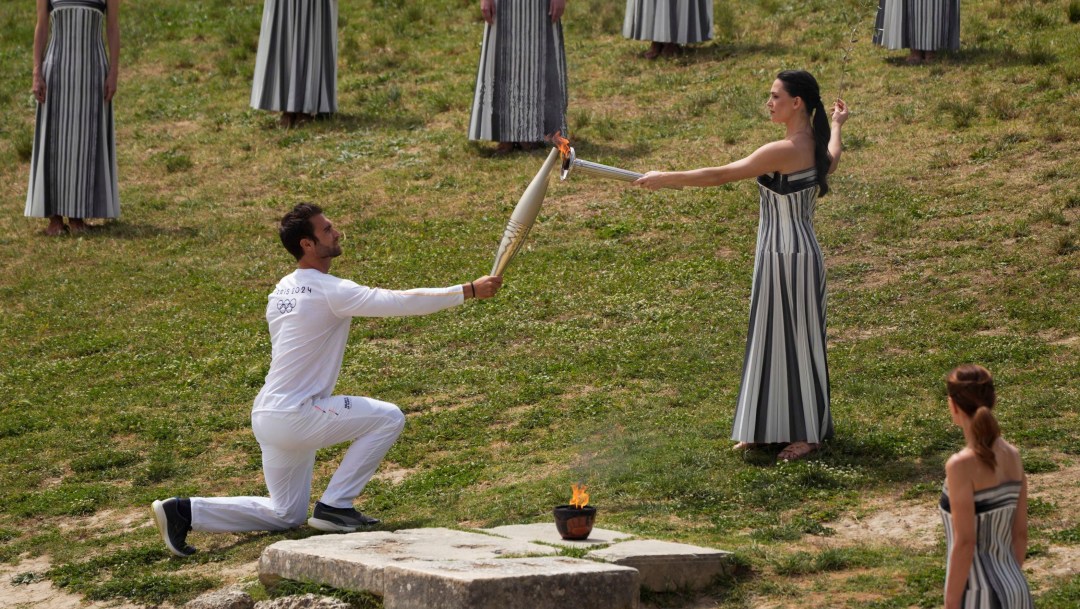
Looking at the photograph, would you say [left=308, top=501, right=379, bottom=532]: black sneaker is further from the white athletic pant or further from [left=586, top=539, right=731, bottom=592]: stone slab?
[left=586, top=539, right=731, bottom=592]: stone slab

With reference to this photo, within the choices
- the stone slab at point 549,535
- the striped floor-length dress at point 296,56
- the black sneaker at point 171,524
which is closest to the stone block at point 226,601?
the black sneaker at point 171,524

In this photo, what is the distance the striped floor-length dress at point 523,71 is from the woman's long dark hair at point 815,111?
707 centimetres

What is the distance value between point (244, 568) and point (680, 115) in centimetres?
944

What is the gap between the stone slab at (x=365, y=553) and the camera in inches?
231

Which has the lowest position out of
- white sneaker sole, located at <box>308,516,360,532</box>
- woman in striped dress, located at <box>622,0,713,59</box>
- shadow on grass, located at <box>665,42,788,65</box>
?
white sneaker sole, located at <box>308,516,360,532</box>

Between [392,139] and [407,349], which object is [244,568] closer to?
[407,349]

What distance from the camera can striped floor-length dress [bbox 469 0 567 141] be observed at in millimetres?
14508

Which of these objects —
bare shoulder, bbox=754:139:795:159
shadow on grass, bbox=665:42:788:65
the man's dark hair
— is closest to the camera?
the man's dark hair

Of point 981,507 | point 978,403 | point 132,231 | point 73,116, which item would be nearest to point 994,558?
point 981,507

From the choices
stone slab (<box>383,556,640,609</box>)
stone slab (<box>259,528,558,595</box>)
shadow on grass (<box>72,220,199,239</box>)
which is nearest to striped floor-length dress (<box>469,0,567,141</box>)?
shadow on grass (<box>72,220,199,239</box>)

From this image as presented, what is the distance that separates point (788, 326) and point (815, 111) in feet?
3.84

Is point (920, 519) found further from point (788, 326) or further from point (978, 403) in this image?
point (978, 403)

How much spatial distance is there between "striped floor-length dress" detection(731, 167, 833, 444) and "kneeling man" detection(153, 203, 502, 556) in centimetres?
154

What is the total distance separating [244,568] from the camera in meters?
6.96
